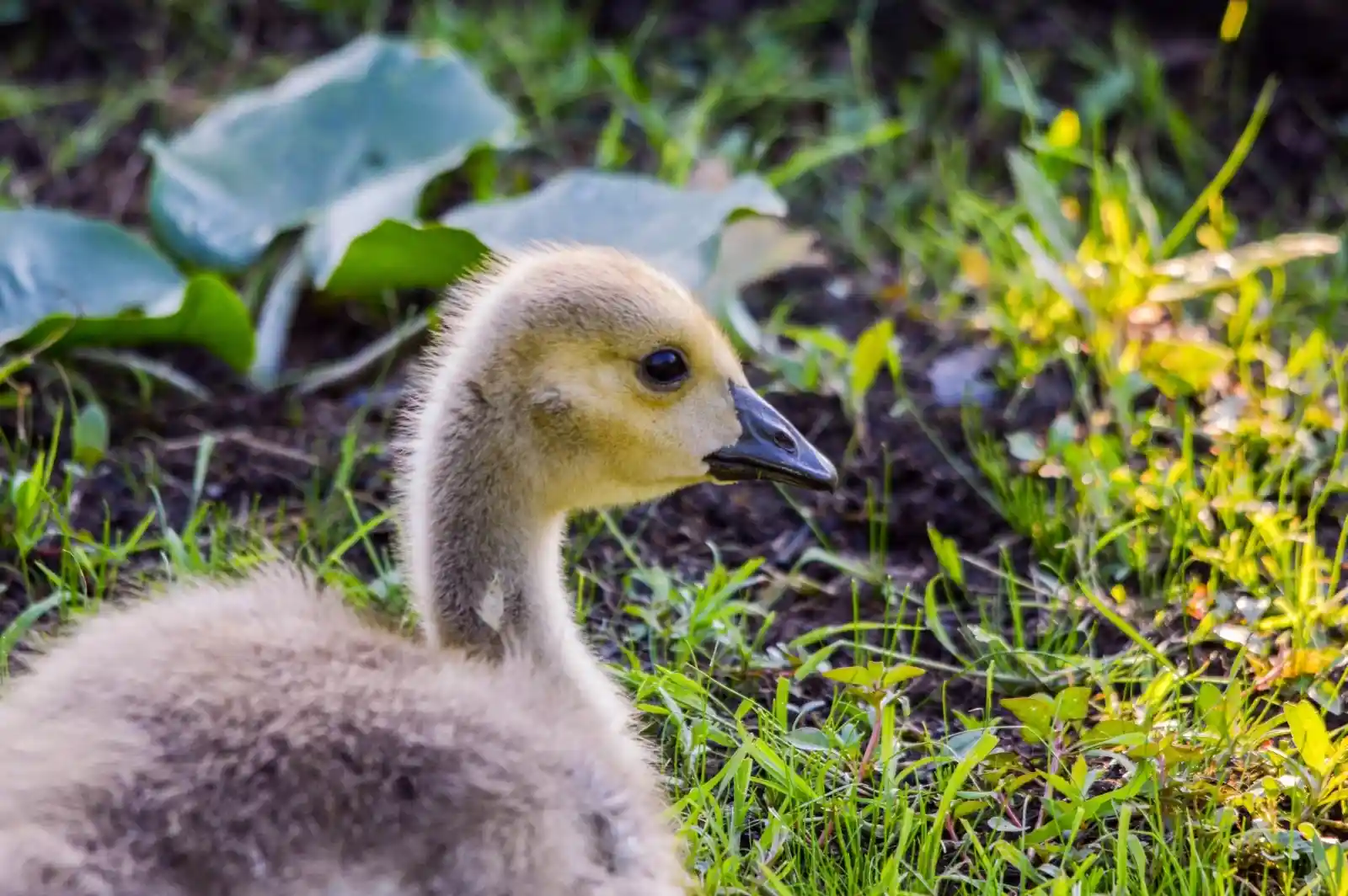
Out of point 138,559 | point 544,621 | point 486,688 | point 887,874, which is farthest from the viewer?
point 138,559

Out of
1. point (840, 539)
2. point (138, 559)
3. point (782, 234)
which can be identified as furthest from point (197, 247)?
point (840, 539)

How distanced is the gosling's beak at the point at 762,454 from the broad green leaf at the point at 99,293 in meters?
1.22

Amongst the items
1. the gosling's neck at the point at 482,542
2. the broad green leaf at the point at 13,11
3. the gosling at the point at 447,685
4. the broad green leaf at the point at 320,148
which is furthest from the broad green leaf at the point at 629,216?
the broad green leaf at the point at 13,11

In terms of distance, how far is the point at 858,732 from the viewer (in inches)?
102

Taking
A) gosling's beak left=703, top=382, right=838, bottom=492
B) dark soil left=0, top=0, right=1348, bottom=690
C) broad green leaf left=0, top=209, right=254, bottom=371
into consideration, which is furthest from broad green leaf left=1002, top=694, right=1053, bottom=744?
broad green leaf left=0, top=209, right=254, bottom=371

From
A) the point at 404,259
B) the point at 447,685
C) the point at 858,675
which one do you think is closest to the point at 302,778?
the point at 447,685

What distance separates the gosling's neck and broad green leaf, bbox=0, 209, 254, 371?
1.10m

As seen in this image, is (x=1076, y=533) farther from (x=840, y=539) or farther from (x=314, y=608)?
(x=314, y=608)

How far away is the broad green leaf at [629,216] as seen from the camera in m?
3.42

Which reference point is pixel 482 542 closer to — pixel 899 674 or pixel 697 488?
pixel 899 674

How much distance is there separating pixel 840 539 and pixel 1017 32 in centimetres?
230

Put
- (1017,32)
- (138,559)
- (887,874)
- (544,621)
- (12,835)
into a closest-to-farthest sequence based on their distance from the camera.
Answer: (12,835) < (887,874) < (544,621) < (138,559) < (1017,32)

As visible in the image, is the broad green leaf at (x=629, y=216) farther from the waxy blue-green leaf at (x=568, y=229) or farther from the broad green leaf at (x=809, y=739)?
the broad green leaf at (x=809, y=739)

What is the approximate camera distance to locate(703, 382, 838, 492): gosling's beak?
8.54ft
